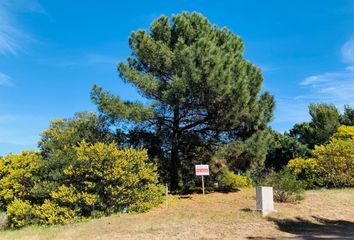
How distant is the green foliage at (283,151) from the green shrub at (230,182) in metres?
17.5

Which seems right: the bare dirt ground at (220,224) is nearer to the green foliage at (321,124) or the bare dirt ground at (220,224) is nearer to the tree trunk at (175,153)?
the tree trunk at (175,153)

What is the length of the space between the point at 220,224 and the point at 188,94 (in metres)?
6.04

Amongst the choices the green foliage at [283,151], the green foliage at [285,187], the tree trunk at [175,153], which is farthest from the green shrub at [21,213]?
the green foliage at [283,151]

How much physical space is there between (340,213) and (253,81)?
6.15 m

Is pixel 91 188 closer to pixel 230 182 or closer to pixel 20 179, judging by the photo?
pixel 20 179

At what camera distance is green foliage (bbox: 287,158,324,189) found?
1880cm

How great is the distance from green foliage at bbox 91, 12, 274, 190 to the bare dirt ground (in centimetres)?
350

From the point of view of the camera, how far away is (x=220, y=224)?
10.4m

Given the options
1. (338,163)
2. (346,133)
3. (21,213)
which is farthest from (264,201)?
(346,133)

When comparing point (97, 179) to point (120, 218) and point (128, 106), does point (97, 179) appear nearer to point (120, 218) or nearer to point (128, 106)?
point (120, 218)

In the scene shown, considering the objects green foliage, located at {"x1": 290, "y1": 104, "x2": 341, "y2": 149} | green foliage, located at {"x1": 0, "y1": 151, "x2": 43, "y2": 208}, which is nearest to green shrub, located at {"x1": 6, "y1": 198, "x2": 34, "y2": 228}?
green foliage, located at {"x1": 0, "y1": 151, "x2": 43, "y2": 208}

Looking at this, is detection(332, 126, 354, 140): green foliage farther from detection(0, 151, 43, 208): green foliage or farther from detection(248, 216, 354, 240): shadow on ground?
detection(0, 151, 43, 208): green foliage

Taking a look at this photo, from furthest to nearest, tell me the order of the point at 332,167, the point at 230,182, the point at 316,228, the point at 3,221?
1. the point at 230,182
2. the point at 332,167
3. the point at 3,221
4. the point at 316,228

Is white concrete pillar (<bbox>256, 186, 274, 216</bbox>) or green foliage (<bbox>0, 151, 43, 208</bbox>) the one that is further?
green foliage (<bbox>0, 151, 43, 208</bbox>)
